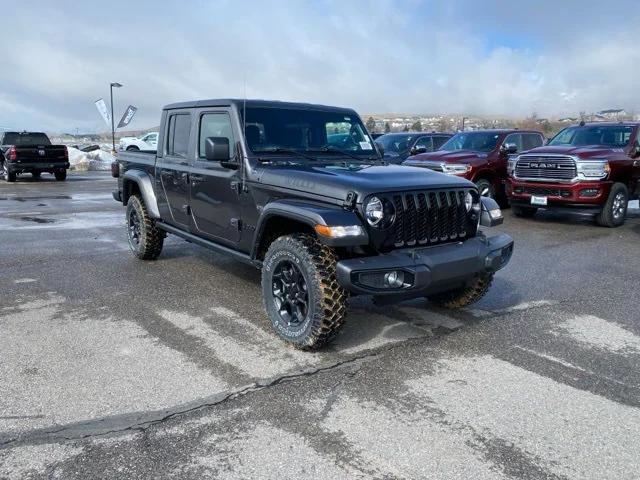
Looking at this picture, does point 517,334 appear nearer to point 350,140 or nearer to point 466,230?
point 466,230

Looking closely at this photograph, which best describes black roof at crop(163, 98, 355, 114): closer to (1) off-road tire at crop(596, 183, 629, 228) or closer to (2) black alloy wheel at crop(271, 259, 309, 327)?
(2) black alloy wheel at crop(271, 259, 309, 327)

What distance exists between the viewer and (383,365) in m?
4.21

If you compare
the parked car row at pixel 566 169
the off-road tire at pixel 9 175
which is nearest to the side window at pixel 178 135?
the parked car row at pixel 566 169

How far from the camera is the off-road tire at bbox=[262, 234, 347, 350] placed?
4102 millimetres

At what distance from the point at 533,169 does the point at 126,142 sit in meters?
26.3

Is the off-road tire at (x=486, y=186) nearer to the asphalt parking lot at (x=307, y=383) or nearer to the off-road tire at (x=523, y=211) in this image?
the off-road tire at (x=523, y=211)

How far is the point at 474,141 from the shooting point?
43.9ft

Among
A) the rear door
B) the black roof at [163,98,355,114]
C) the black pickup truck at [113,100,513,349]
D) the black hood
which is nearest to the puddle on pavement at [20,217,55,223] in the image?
the rear door

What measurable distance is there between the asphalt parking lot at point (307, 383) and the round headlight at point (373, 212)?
1025 millimetres

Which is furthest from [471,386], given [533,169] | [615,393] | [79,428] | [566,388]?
[533,169]

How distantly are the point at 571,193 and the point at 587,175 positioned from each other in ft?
1.34

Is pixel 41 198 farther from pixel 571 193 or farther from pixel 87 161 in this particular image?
pixel 87 161

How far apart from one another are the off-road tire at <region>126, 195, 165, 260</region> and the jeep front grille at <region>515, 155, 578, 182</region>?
7.08 metres

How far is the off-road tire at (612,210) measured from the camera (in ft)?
34.4
